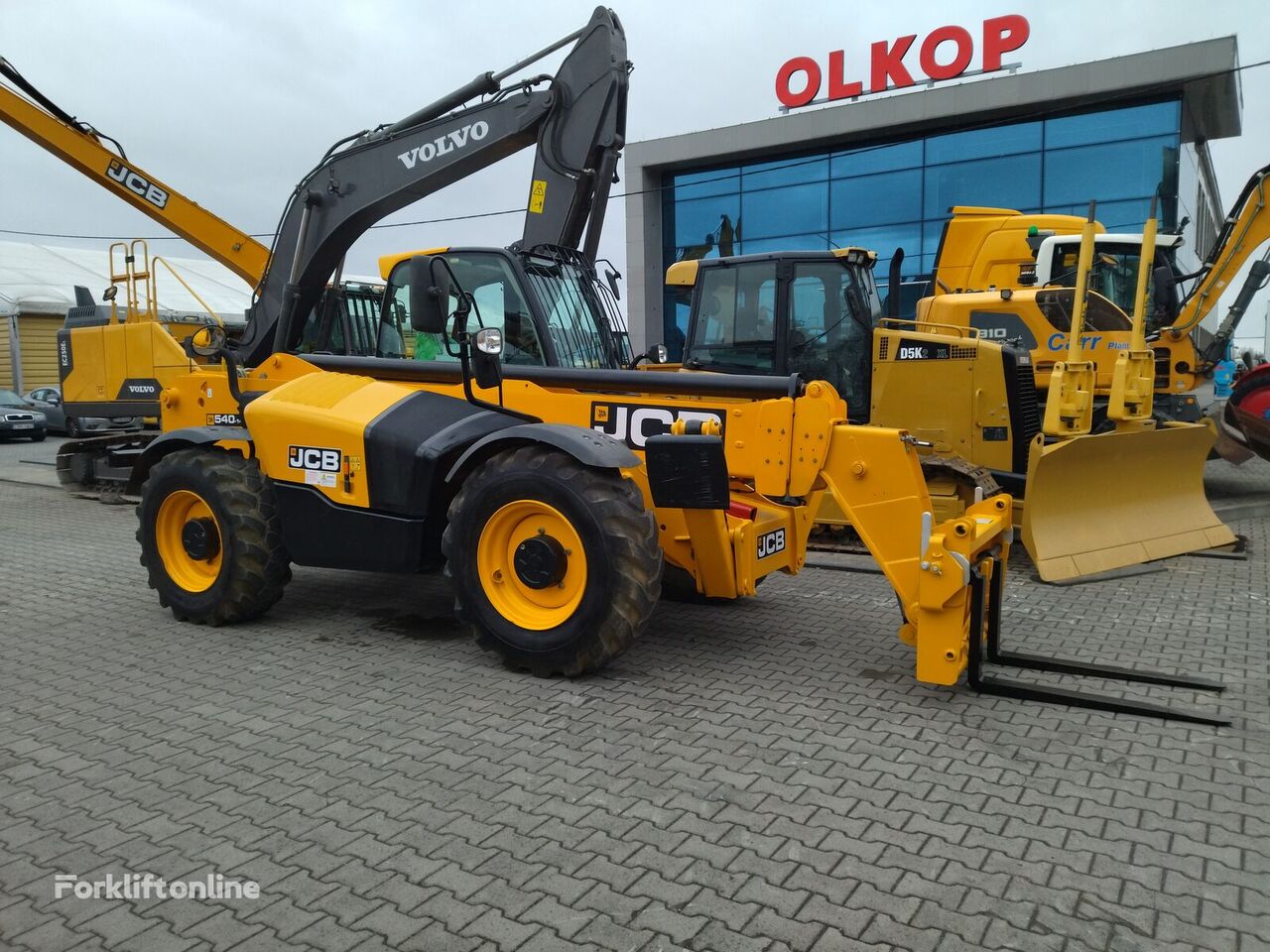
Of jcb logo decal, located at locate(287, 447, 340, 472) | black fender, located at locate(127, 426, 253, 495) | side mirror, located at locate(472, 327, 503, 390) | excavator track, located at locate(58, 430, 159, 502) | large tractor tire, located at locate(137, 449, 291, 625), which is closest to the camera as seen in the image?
side mirror, located at locate(472, 327, 503, 390)

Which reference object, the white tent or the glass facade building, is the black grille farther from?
the white tent

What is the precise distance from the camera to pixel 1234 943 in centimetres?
269

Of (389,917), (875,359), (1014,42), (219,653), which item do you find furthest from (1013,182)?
(389,917)

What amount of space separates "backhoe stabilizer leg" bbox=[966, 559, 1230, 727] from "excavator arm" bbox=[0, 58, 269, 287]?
8947 mm

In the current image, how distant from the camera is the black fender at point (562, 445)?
15.9 ft

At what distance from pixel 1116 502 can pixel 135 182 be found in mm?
11133

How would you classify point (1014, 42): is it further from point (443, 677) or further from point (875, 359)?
point (443, 677)

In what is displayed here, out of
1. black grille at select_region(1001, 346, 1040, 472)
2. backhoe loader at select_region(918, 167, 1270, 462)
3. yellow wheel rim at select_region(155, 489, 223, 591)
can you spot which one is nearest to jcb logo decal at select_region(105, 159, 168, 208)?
yellow wheel rim at select_region(155, 489, 223, 591)

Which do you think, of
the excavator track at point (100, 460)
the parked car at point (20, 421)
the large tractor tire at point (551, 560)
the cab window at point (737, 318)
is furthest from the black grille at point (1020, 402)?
the parked car at point (20, 421)

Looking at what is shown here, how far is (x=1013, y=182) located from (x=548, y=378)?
22129 millimetres

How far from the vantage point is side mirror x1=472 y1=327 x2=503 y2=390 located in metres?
5.36

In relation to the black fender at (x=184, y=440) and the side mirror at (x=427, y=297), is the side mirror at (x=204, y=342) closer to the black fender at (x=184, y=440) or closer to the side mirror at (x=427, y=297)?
the black fender at (x=184, y=440)

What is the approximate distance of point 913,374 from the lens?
836cm

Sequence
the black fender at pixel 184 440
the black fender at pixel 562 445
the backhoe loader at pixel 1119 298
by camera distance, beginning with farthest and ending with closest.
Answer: the backhoe loader at pixel 1119 298 < the black fender at pixel 184 440 < the black fender at pixel 562 445
